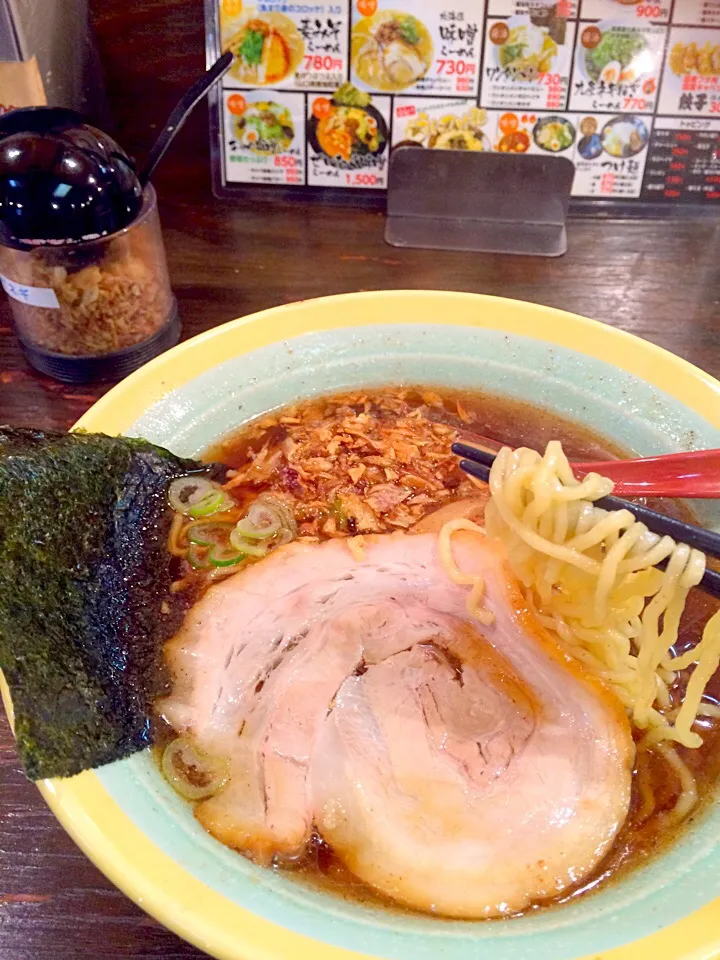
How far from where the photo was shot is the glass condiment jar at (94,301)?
1832 millimetres

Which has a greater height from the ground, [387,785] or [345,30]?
[345,30]

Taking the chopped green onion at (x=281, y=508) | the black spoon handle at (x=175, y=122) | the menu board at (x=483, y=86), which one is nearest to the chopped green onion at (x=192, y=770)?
the chopped green onion at (x=281, y=508)

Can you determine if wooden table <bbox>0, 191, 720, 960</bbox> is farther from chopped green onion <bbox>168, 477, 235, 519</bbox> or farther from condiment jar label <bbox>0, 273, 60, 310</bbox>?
chopped green onion <bbox>168, 477, 235, 519</bbox>

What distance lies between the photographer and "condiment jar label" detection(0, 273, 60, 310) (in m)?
1.86

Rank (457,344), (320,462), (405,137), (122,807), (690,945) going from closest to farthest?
(690,945) → (122,807) → (320,462) → (457,344) → (405,137)

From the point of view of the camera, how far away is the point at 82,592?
1.31 metres

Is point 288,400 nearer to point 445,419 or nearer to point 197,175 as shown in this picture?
point 445,419

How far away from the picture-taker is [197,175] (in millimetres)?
2807

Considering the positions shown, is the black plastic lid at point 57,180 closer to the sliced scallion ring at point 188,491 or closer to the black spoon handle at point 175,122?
the black spoon handle at point 175,122

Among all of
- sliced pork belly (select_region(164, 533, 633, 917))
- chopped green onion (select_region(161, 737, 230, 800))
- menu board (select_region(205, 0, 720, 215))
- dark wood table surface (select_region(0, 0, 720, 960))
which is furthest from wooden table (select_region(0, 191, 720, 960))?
chopped green onion (select_region(161, 737, 230, 800))

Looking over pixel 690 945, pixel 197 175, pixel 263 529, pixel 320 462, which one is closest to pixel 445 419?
pixel 320 462

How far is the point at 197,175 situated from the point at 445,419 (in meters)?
1.59

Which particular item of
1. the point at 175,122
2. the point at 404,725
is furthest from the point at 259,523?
the point at 175,122

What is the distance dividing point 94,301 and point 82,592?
88 cm
